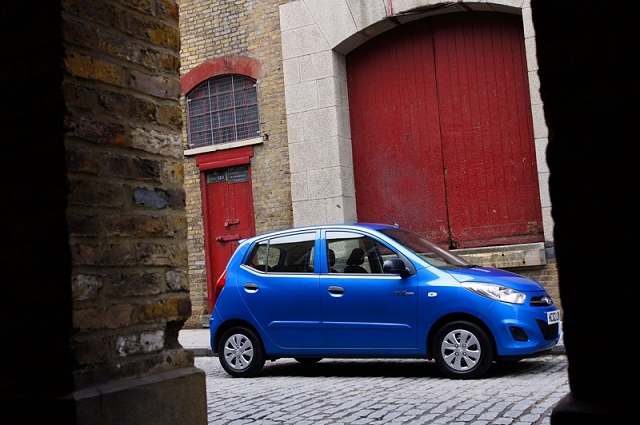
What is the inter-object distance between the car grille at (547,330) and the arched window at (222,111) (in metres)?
8.03

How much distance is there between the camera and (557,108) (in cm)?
246

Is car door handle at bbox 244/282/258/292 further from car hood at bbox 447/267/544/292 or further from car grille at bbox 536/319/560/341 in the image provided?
car grille at bbox 536/319/560/341

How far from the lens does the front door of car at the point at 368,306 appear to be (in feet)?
29.0

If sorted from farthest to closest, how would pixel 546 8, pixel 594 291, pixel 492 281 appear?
pixel 492 281 → pixel 546 8 → pixel 594 291

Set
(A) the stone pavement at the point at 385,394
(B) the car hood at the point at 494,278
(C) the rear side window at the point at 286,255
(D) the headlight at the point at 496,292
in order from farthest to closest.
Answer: (C) the rear side window at the point at 286,255 < (B) the car hood at the point at 494,278 < (D) the headlight at the point at 496,292 < (A) the stone pavement at the point at 385,394

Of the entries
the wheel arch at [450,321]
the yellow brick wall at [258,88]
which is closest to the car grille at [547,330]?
the wheel arch at [450,321]

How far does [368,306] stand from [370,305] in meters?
0.03

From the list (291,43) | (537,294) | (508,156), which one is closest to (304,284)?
(537,294)

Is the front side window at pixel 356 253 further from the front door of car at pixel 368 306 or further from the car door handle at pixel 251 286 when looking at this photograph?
the car door handle at pixel 251 286

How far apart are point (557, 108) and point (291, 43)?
1293 centimetres

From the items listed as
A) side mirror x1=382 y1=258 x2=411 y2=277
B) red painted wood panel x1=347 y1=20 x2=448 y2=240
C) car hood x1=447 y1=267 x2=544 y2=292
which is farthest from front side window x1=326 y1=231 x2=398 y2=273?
red painted wood panel x1=347 y1=20 x2=448 y2=240

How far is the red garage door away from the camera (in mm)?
13586

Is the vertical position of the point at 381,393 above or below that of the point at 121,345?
below

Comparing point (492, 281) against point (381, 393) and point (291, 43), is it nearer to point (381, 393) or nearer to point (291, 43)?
point (381, 393)
